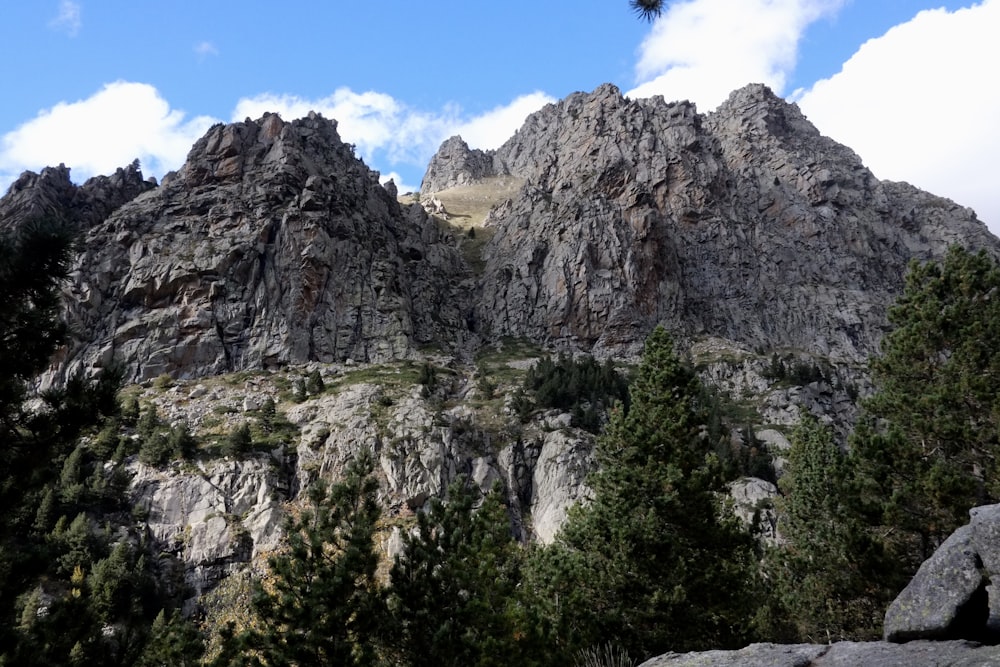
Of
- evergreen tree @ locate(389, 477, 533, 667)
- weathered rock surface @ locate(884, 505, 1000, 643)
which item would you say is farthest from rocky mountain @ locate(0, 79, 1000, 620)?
weathered rock surface @ locate(884, 505, 1000, 643)

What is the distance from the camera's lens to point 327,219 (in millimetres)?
94125

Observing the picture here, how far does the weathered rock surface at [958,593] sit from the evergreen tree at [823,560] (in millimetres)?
9044

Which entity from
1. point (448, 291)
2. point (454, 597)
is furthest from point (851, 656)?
point (448, 291)

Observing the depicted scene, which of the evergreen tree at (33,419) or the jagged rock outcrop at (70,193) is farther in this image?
the jagged rock outcrop at (70,193)

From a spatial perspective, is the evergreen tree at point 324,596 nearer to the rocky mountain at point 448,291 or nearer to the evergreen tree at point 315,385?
the rocky mountain at point 448,291

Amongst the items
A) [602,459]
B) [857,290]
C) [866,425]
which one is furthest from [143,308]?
[857,290]

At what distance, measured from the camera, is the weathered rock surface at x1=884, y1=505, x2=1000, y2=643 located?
9279 mm

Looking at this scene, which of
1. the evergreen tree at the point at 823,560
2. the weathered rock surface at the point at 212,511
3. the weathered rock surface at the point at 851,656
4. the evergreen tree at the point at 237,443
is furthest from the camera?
the evergreen tree at the point at 237,443

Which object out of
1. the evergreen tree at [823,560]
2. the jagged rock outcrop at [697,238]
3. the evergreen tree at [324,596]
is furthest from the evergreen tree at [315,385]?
the evergreen tree at [324,596]

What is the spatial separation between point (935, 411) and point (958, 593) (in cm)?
1174

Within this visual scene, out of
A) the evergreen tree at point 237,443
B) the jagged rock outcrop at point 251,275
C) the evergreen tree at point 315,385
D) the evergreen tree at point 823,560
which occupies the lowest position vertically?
the evergreen tree at point 823,560

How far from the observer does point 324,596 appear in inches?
518

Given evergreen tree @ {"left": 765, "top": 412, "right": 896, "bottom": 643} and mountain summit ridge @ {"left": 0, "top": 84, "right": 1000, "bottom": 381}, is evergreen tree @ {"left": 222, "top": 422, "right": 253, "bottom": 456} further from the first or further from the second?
evergreen tree @ {"left": 765, "top": 412, "right": 896, "bottom": 643}

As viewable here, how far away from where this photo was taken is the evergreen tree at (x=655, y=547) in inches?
690
